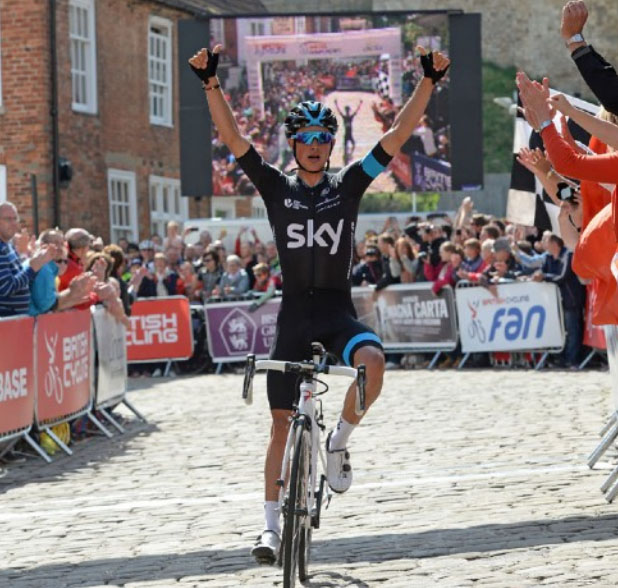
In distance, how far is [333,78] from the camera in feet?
107

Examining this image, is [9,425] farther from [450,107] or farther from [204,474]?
[450,107]

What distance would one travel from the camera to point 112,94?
1423 inches

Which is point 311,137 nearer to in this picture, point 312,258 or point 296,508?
point 312,258

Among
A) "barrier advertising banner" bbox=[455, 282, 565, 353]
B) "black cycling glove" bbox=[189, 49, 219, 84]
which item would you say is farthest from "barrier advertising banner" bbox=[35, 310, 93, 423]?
"barrier advertising banner" bbox=[455, 282, 565, 353]

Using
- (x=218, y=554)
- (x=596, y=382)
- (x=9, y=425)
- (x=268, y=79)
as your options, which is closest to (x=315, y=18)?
(x=268, y=79)

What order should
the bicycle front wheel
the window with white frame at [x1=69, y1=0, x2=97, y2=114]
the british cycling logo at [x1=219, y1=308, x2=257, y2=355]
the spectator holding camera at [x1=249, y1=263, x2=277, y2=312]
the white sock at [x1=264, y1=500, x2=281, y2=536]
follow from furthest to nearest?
the window with white frame at [x1=69, y1=0, x2=97, y2=114], the british cycling logo at [x1=219, y1=308, x2=257, y2=355], the spectator holding camera at [x1=249, y1=263, x2=277, y2=312], the white sock at [x1=264, y1=500, x2=281, y2=536], the bicycle front wheel

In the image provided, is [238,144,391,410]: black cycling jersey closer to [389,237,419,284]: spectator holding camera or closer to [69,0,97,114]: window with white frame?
[389,237,419,284]: spectator holding camera

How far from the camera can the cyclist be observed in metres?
7.97

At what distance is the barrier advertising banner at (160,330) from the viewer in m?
25.1

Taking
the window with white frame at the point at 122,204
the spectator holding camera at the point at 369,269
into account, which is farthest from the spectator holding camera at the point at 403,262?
the window with white frame at the point at 122,204

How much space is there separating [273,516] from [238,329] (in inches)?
708

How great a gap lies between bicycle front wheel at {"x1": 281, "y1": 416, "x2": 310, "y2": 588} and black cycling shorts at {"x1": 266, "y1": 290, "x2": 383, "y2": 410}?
0.50 m

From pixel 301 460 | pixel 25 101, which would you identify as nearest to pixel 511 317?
pixel 25 101

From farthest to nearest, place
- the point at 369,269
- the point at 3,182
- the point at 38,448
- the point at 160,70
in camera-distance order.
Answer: the point at 160,70 < the point at 3,182 < the point at 369,269 < the point at 38,448
